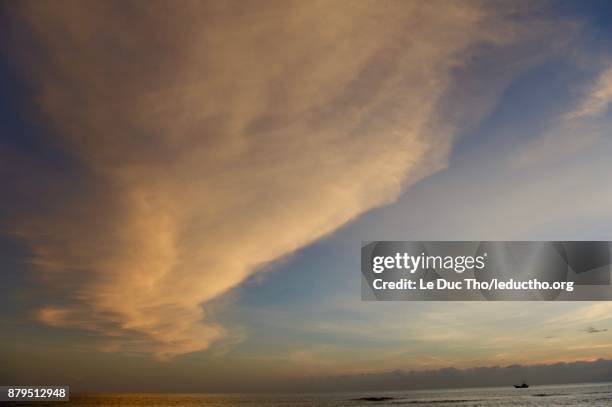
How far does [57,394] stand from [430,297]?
579 inches

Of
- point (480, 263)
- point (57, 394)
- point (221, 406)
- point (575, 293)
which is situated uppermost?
point (480, 263)

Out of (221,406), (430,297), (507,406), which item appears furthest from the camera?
(221,406)

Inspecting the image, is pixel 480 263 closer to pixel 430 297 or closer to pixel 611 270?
pixel 430 297

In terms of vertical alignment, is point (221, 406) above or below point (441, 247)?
below

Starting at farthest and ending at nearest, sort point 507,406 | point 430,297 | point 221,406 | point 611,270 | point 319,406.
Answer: point 221,406
point 319,406
point 507,406
point 611,270
point 430,297

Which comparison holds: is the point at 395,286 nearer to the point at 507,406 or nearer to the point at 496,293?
the point at 496,293

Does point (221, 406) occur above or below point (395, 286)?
below

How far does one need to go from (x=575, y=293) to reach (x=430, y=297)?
5527 mm

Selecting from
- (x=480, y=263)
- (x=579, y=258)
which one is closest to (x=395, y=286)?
(x=480, y=263)

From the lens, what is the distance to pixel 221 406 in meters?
122

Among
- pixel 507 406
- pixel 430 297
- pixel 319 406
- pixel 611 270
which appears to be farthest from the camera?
pixel 319 406

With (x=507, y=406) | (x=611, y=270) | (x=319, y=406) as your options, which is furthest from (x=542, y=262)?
(x=319, y=406)

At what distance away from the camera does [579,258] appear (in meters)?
21.3

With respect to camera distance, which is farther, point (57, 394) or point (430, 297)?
point (57, 394)
